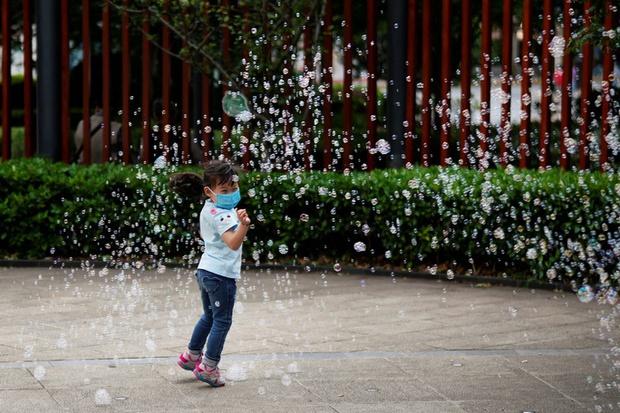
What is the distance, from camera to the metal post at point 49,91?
15.0 m

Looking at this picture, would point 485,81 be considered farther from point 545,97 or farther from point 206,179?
point 206,179

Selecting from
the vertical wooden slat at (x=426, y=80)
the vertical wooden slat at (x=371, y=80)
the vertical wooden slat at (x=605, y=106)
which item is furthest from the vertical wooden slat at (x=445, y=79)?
the vertical wooden slat at (x=605, y=106)

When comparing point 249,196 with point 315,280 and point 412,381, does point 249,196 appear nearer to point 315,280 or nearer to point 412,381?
point 315,280

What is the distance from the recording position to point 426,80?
45.0 feet

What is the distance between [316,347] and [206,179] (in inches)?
72.0

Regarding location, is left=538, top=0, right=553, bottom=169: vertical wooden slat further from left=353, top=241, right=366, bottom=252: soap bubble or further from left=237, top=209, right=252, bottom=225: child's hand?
left=237, top=209, right=252, bottom=225: child's hand

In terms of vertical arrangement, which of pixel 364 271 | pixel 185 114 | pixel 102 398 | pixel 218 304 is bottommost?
pixel 102 398

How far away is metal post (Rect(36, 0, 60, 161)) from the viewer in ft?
49.3

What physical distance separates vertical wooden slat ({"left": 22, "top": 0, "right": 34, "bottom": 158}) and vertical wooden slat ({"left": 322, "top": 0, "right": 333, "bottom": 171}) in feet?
12.8

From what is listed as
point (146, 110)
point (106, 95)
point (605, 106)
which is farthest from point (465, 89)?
point (106, 95)

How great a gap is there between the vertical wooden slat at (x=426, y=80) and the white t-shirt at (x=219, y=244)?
6791 mm

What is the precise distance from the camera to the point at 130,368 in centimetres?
760

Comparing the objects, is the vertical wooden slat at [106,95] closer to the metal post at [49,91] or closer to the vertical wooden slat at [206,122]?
the metal post at [49,91]

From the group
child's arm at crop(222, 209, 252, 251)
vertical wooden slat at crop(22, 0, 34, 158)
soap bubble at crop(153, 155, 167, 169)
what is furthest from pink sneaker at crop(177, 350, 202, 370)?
vertical wooden slat at crop(22, 0, 34, 158)
